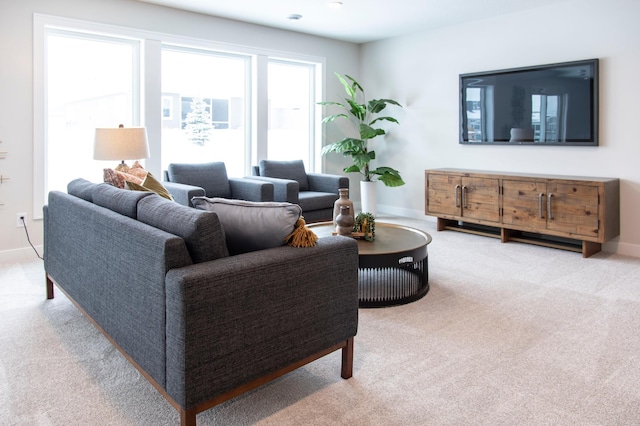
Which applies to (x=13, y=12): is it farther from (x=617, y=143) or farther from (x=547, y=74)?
(x=617, y=143)

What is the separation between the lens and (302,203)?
5145 millimetres

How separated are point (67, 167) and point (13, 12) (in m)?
1.38

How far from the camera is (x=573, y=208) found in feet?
14.4

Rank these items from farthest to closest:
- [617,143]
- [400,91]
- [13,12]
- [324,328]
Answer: [400,91] → [617,143] → [13,12] → [324,328]

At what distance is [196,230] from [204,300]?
271mm

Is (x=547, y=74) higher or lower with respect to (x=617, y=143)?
higher

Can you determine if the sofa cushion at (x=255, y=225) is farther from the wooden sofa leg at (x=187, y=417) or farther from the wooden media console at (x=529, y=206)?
the wooden media console at (x=529, y=206)

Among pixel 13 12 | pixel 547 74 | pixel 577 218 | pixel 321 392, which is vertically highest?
→ pixel 13 12

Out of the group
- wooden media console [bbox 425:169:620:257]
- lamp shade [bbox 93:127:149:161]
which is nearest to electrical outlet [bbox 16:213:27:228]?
lamp shade [bbox 93:127:149:161]

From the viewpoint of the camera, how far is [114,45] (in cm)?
485

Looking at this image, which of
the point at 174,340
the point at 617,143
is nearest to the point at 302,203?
the point at 617,143

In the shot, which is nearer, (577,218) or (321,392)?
(321,392)

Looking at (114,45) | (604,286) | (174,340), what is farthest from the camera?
(114,45)

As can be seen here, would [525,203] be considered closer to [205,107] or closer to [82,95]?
[205,107]
